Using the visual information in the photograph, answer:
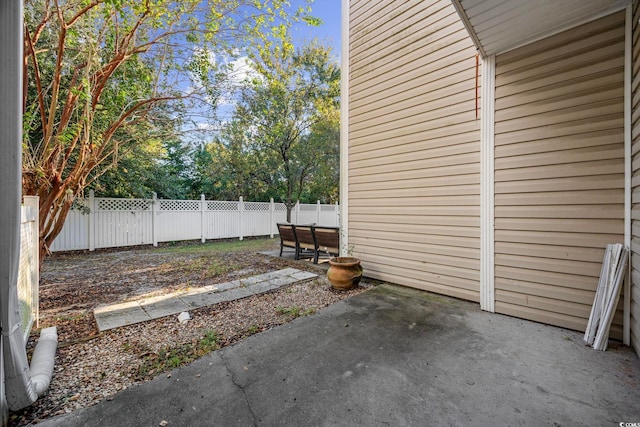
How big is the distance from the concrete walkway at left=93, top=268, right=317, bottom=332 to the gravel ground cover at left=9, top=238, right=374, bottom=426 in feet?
0.44

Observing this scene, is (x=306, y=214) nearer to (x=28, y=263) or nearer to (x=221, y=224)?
(x=221, y=224)

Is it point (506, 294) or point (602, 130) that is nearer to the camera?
point (602, 130)

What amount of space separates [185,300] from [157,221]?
20.0 ft

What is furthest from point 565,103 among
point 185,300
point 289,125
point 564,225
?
point 289,125

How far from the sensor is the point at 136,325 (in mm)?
2752

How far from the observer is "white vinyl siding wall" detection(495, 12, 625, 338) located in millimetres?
2363

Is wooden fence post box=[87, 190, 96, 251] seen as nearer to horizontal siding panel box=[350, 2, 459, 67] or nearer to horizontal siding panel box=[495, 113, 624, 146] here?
horizontal siding panel box=[350, 2, 459, 67]

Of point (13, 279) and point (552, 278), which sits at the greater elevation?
point (13, 279)

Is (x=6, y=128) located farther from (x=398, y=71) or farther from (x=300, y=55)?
(x=300, y=55)

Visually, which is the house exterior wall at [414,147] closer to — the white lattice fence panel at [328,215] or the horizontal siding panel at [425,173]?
the horizontal siding panel at [425,173]

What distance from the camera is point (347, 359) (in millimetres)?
2064

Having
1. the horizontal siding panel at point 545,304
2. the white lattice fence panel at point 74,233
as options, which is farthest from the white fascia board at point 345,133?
the white lattice fence panel at point 74,233

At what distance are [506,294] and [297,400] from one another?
8.62 feet

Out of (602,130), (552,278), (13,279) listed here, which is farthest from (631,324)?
(13,279)
